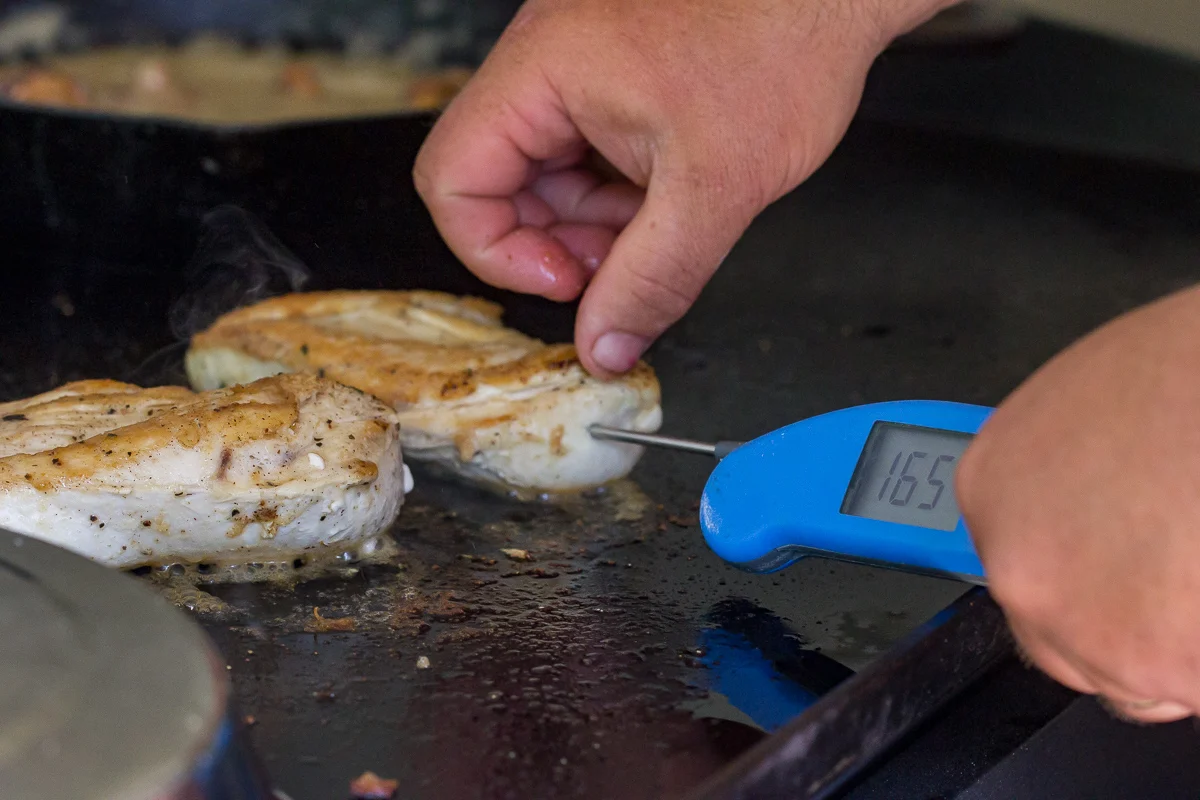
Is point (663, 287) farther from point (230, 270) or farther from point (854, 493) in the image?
point (230, 270)

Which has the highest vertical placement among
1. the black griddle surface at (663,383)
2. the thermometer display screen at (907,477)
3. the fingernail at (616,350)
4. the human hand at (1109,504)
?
the human hand at (1109,504)

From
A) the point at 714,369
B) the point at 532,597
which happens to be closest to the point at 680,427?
the point at 714,369

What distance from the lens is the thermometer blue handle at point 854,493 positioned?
118 centimetres

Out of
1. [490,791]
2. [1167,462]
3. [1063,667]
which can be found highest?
[1167,462]

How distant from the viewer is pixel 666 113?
155 cm

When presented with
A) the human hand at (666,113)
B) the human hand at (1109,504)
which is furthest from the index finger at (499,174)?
the human hand at (1109,504)

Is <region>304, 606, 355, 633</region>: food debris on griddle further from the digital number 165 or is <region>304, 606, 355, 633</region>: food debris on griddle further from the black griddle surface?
the digital number 165

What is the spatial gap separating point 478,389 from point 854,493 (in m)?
0.59

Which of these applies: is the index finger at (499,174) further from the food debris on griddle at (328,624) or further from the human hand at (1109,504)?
the human hand at (1109,504)

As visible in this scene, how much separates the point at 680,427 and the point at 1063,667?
947 millimetres

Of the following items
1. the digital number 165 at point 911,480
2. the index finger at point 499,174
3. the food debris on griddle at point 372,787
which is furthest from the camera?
the index finger at point 499,174

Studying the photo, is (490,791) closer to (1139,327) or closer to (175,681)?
(175,681)

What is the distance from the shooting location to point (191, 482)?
132 centimetres

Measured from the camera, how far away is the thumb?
1.56 m
